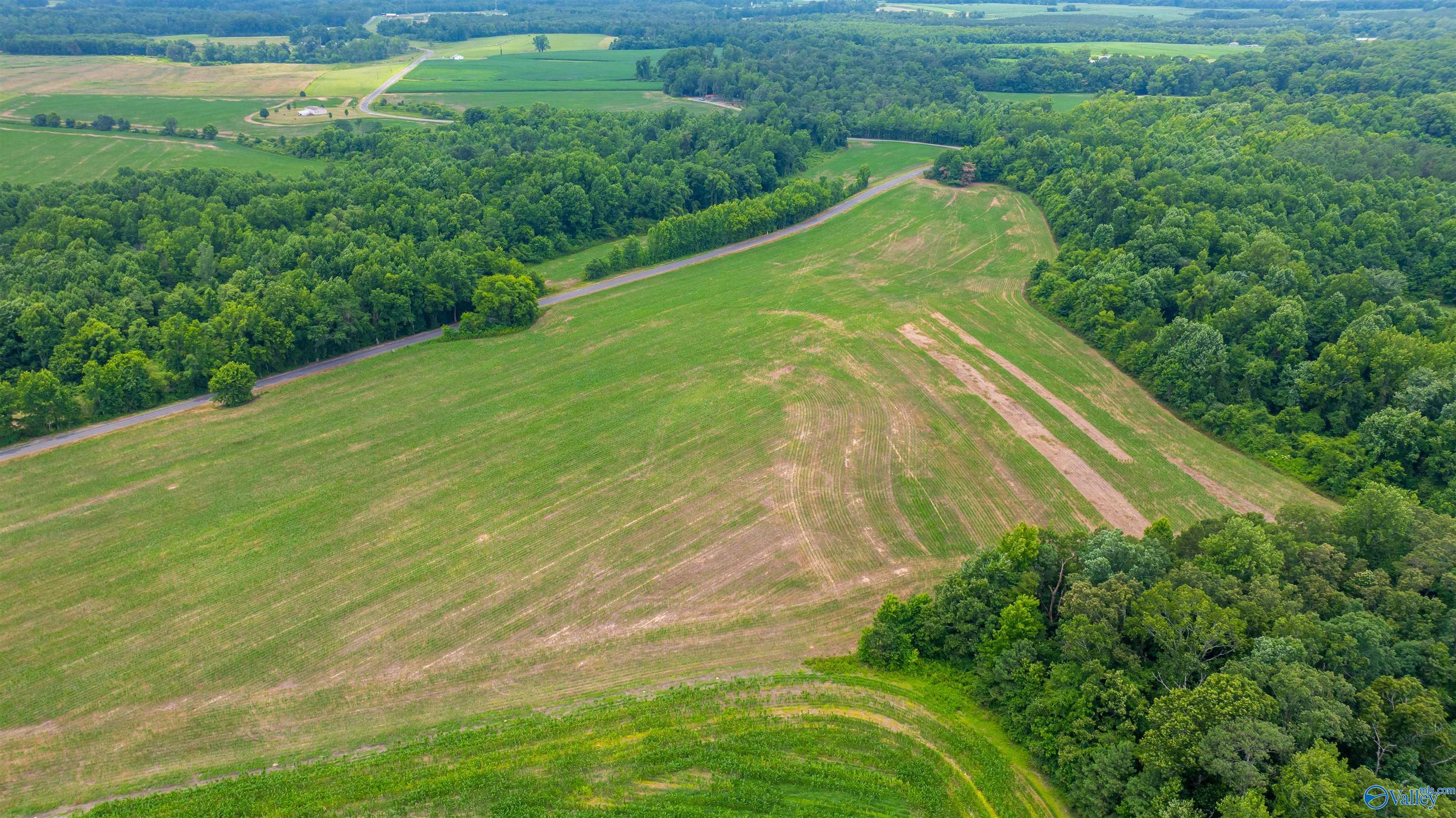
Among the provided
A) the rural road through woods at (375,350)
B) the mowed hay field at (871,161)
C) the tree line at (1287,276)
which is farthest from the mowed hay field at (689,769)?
the mowed hay field at (871,161)

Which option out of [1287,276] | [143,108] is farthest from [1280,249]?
[143,108]

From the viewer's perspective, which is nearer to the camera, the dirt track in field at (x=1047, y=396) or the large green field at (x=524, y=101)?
the dirt track in field at (x=1047, y=396)

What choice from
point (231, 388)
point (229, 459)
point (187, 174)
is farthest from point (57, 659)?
point (187, 174)

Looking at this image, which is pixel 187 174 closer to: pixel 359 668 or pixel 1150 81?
pixel 359 668

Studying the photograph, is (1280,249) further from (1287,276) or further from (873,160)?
(873,160)

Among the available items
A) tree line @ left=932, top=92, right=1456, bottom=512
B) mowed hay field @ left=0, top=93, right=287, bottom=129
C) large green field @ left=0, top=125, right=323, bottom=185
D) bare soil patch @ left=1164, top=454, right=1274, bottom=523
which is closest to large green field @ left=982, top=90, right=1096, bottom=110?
→ tree line @ left=932, top=92, right=1456, bottom=512

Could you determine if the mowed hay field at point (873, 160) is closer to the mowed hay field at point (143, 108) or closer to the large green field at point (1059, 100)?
the large green field at point (1059, 100)
